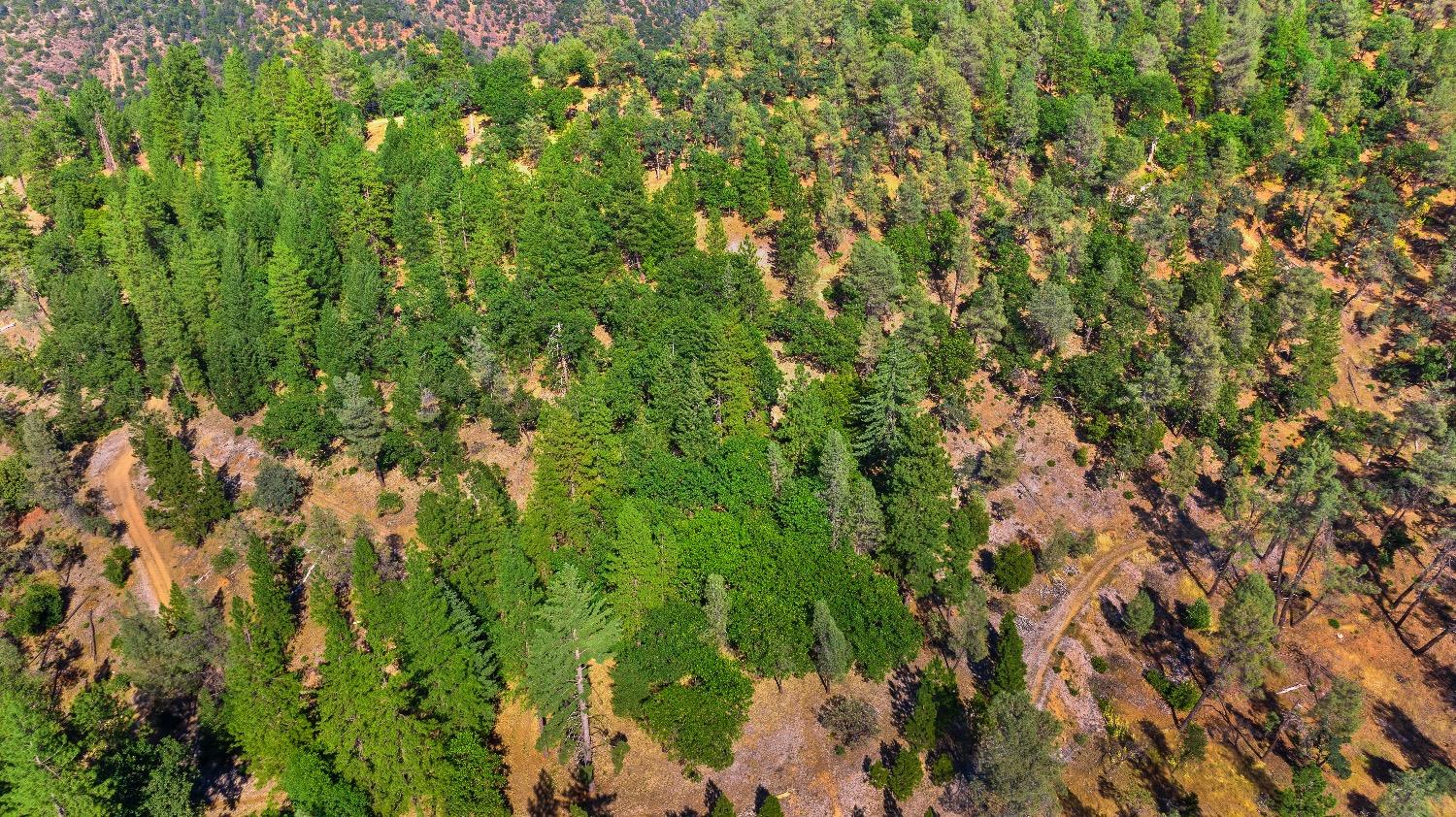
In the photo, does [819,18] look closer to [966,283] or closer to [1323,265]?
[966,283]

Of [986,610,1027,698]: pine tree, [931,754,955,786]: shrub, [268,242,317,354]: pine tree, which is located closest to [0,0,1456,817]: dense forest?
[268,242,317,354]: pine tree

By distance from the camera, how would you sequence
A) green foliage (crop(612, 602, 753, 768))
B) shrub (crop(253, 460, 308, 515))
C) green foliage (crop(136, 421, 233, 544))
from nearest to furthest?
green foliage (crop(612, 602, 753, 768))
green foliage (crop(136, 421, 233, 544))
shrub (crop(253, 460, 308, 515))

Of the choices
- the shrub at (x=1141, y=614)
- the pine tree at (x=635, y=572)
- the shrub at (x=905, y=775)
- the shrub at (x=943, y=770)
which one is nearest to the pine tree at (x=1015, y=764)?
the shrub at (x=943, y=770)

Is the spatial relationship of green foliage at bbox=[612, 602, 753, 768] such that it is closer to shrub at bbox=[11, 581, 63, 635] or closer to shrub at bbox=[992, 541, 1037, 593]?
shrub at bbox=[992, 541, 1037, 593]

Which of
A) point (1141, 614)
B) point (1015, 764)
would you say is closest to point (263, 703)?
point (1015, 764)

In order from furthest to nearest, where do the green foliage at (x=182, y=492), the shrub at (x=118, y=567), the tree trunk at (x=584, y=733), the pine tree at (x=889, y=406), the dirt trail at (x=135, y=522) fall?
the pine tree at (x=889, y=406) → the green foliage at (x=182, y=492) → the dirt trail at (x=135, y=522) → the shrub at (x=118, y=567) → the tree trunk at (x=584, y=733)

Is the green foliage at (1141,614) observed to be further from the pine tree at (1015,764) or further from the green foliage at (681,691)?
the green foliage at (681,691)
